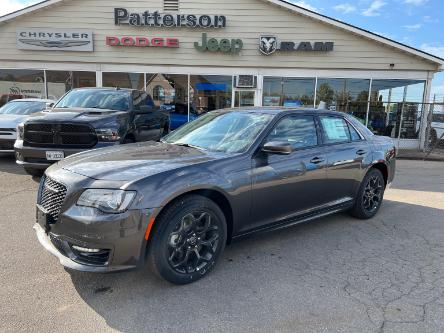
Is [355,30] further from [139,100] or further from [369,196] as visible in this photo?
[369,196]

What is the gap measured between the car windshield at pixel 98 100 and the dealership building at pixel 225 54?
6946 mm

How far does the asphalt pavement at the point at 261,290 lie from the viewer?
269cm

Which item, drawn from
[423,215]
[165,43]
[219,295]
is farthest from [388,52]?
[219,295]

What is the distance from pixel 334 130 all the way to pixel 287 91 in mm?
10294

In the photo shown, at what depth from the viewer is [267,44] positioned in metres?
14.1

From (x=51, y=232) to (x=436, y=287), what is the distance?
336 cm

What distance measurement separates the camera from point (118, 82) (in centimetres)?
1477

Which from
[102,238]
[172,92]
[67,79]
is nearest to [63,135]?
[102,238]

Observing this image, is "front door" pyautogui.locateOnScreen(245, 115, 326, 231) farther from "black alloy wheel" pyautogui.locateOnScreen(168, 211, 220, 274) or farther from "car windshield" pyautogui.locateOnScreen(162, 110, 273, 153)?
"black alloy wheel" pyautogui.locateOnScreen(168, 211, 220, 274)

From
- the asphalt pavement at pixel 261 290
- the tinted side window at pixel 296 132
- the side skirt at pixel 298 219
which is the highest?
the tinted side window at pixel 296 132

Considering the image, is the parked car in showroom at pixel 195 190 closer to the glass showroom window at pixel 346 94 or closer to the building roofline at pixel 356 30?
the glass showroom window at pixel 346 94

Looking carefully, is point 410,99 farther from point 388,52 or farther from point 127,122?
point 127,122

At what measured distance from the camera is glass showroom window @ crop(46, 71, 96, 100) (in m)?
14.6

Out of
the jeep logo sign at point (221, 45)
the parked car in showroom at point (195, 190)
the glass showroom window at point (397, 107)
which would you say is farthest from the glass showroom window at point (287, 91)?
the parked car in showroom at point (195, 190)
